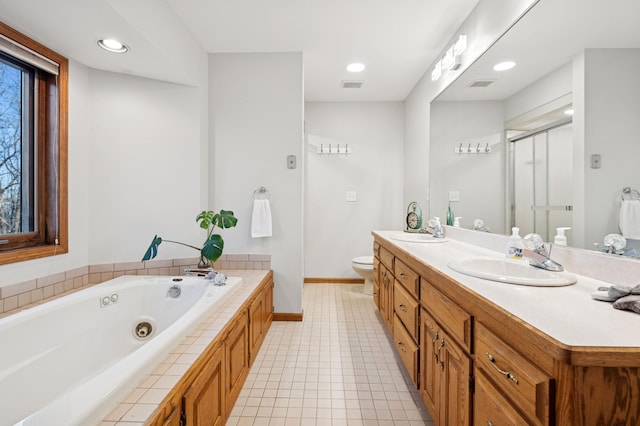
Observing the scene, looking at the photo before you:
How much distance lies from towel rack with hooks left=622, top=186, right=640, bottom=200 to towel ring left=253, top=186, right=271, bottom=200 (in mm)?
2215

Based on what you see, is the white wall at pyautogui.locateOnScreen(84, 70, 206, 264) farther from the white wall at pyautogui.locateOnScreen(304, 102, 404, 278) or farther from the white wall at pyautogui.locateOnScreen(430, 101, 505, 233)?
the white wall at pyautogui.locateOnScreen(430, 101, 505, 233)

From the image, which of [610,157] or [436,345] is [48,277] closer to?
[436,345]

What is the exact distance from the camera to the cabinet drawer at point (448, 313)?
41.3 inches

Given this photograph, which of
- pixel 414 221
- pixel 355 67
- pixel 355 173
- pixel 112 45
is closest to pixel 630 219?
pixel 414 221

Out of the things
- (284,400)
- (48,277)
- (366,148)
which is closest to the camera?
(284,400)

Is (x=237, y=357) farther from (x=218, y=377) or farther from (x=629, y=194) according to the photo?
(x=629, y=194)

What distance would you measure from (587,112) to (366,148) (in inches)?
109

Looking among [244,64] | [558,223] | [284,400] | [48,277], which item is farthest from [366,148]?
[48,277]

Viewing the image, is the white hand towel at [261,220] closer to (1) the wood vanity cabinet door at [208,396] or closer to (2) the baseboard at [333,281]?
(1) the wood vanity cabinet door at [208,396]

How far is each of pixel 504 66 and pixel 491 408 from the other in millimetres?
1756

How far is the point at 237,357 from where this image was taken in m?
1.58

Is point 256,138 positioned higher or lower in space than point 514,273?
higher

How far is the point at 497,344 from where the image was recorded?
866 mm

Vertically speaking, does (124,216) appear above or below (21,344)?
above
